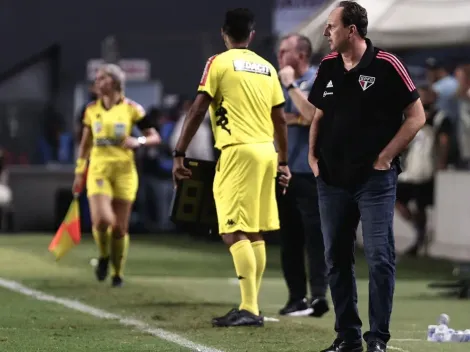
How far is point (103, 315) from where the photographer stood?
1107cm

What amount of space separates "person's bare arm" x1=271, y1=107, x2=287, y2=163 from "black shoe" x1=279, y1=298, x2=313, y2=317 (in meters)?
1.50

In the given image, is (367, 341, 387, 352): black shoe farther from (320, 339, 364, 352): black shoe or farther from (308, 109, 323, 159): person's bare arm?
(308, 109, 323, 159): person's bare arm

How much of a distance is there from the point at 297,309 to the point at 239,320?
1.52 meters

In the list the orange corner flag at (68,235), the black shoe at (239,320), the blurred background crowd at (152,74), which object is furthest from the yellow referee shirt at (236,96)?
the blurred background crowd at (152,74)

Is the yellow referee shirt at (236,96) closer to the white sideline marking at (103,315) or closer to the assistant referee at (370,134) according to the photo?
the white sideline marking at (103,315)

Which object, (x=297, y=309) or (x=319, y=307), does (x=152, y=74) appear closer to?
(x=297, y=309)

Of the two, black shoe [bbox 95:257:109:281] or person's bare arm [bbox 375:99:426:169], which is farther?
black shoe [bbox 95:257:109:281]

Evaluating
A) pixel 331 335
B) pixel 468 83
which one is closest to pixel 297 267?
pixel 331 335

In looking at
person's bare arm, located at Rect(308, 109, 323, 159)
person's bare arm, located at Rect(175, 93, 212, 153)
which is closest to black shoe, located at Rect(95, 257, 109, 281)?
person's bare arm, located at Rect(175, 93, 212, 153)

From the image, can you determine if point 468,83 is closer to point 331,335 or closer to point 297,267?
point 297,267

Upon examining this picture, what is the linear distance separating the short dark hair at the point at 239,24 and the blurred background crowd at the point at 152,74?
258 inches

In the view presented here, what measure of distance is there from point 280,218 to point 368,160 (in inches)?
143

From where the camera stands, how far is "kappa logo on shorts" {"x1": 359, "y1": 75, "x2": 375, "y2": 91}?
8.20 m

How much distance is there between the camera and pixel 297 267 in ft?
38.6
